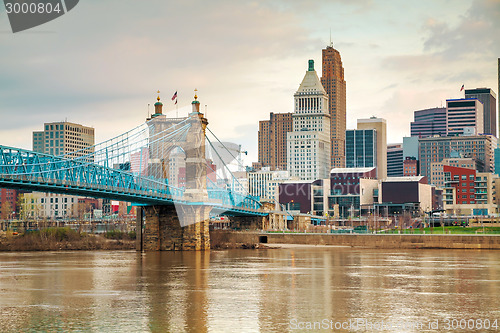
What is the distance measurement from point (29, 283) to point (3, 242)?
176 ft

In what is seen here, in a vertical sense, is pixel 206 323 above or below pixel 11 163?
below

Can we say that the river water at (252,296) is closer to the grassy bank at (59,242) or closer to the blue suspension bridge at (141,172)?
the blue suspension bridge at (141,172)

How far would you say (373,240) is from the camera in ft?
320

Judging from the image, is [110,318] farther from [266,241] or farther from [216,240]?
[266,241]

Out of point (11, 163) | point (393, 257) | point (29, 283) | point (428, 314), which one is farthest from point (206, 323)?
point (393, 257)

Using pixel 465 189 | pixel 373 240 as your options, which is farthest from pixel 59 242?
pixel 465 189

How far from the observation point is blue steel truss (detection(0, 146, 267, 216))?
68.4 metres

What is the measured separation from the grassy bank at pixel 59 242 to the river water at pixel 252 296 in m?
28.8

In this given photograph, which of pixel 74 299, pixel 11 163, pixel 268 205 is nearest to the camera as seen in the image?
pixel 74 299

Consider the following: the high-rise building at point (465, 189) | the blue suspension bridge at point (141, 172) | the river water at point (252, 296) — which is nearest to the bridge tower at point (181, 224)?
the blue suspension bridge at point (141, 172)

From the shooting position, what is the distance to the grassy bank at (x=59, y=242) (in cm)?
9781

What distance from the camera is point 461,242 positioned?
9031 centimetres

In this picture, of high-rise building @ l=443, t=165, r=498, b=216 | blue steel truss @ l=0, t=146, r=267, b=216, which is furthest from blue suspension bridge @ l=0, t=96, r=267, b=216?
high-rise building @ l=443, t=165, r=498, b=216

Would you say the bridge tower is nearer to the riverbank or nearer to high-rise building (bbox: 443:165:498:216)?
the riverbank
